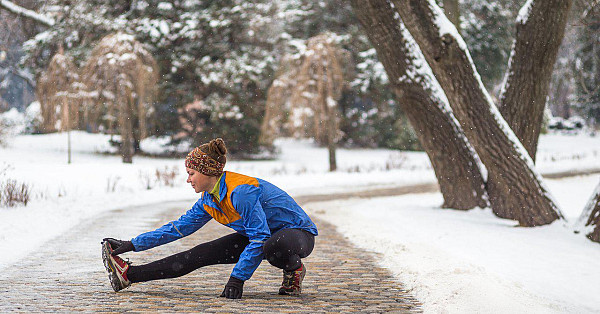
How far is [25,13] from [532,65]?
20.8m

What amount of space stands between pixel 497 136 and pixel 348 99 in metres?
25.5

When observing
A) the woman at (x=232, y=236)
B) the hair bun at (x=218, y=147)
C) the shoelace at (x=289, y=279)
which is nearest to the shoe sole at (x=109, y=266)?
the woman at (x=232, y=236)

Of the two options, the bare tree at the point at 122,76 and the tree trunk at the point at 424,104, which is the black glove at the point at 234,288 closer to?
the tree trunk at the point at 424,104

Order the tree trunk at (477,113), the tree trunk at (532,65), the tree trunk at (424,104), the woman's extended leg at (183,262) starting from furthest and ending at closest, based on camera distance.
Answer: the tree trunk at (424,104)
the tree trunk at (532,65)
the tree trunk at (477,113)
the woman's extended leg at (183,262)

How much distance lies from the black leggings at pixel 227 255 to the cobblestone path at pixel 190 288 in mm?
187

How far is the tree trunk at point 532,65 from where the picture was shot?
940 cm

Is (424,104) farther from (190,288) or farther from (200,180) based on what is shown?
(200,180)

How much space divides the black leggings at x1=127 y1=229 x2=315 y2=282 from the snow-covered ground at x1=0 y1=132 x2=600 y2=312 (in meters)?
1.08

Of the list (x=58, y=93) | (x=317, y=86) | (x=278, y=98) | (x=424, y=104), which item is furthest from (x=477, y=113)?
(x=58, y=93)

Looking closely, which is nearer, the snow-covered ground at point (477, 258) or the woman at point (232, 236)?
the woman at point (232, 236)

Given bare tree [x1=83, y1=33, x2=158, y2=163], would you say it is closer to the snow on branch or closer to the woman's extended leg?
the snow on branch

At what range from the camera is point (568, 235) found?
8.71 meters

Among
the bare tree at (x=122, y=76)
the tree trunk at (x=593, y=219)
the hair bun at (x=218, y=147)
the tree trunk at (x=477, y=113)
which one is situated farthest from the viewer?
the bare tree at (x=122, y=76)

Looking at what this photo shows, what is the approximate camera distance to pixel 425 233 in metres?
9.21
